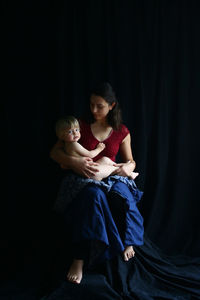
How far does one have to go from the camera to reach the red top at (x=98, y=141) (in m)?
1.99

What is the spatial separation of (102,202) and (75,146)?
0.40m

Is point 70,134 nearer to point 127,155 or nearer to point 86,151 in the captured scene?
point 86,151

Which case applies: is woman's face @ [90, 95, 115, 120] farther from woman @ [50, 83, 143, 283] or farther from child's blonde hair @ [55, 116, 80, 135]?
child's blonde hair @ [55, 116, 80, 135]

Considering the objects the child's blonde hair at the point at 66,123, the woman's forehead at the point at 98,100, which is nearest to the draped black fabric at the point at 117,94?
the woman's forehead at the point at 98,100

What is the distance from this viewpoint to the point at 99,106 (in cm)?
188

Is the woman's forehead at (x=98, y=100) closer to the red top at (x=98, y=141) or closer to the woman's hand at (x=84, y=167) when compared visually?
the red top at (x=98, y=141)

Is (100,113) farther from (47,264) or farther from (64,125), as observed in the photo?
(47,264)

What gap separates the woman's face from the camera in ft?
6.11

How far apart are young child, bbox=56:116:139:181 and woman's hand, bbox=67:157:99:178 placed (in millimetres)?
27

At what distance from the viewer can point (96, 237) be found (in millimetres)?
1579

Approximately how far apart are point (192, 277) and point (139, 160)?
0.92m

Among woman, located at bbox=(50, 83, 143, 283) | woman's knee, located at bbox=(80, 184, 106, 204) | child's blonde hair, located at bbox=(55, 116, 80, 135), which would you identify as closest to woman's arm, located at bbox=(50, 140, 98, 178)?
woman, located at bbox=(50, 83, 143, 283)

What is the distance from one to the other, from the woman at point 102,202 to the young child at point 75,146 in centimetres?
4

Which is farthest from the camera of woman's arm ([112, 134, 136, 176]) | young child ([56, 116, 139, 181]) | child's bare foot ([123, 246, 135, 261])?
woman's arm ([112, 134, 136, 176])
